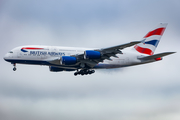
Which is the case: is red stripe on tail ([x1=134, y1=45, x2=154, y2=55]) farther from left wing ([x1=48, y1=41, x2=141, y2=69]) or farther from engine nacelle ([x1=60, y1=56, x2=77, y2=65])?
engine nacelle ([x1=60, y1=56, x2=77, y2=65])

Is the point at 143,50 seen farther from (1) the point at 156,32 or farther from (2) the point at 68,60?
(2) the point at 68,60

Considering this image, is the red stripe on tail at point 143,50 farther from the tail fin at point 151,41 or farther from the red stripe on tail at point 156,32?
the red stripe on tail at point 156,32

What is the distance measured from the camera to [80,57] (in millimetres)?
40406

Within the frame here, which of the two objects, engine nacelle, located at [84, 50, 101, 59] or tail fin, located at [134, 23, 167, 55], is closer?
engine nacelle, located at [84, 50, 101, 59]

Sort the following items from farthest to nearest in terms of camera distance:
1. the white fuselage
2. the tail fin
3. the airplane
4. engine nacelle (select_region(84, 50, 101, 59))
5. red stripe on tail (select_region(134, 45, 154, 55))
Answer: the tail fin < red stripe on tail (select_region(134, 45, 154, 55)) < the white fuselage < the airplane < engine nacelle (select_region(84, 50, 101, 59))

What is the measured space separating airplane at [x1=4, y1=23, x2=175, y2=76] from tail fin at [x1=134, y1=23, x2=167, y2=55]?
0.68ft

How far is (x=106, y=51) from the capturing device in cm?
3912

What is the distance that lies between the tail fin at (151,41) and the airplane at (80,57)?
0.68 feet

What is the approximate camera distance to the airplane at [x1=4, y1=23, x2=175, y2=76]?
39188 mm

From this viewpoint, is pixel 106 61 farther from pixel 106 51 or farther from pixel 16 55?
pixel 16 55

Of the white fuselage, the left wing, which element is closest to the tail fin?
the left wing

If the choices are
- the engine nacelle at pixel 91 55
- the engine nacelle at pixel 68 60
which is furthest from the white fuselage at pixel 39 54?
the engine nacelle at pixel 91 55

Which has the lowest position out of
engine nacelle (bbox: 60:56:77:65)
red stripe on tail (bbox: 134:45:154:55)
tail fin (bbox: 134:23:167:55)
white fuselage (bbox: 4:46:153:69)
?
engine nacelle (bbox: 60:56:77:65)

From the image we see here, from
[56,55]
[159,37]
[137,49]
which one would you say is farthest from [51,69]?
[159,37]
